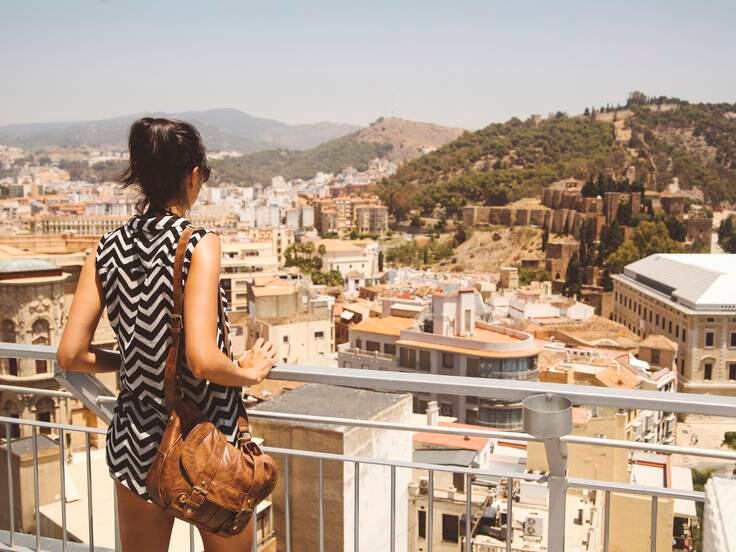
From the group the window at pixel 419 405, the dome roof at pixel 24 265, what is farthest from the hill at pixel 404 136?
the dome roof at pixel 24 265

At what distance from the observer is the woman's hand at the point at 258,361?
1.40 metres

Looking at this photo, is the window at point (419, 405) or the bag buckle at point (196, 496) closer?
the bag buckle at point (196, 496)

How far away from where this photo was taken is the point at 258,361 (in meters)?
1.49

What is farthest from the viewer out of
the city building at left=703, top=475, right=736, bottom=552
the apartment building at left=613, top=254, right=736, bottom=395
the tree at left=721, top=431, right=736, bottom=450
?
the apartment building at left=613, top=254, right=736, bottom=395

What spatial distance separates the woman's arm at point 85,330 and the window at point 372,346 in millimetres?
15949

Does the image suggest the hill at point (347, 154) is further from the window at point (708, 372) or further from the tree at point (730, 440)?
the tree at point (730, 440)

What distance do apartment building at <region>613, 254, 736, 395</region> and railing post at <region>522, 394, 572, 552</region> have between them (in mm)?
22040

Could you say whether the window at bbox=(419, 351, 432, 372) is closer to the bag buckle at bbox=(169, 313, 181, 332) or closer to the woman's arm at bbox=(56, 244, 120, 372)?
the woman's arm at bbox=(56, 244, 120, 372)

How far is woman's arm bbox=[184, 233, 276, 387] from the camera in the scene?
4.27 feet

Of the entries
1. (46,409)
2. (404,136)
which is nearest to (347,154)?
(404,136)

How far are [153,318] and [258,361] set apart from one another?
0.22 m

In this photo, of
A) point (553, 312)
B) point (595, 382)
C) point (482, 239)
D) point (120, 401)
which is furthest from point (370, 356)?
point (482, 239)

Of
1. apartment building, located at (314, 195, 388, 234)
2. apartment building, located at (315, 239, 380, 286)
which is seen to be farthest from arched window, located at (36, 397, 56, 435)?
apartment building, located at (314, 195, 388, 234)

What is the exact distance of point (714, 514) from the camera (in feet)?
3.72
